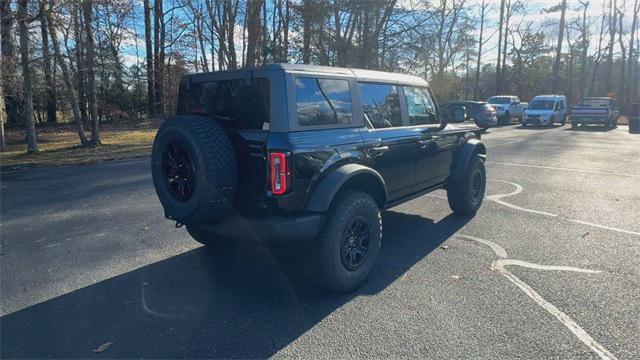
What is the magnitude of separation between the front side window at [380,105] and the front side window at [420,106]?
29 centimetres

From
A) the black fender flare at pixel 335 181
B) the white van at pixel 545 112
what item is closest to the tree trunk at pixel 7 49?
the black fender flare at pixel 335 181

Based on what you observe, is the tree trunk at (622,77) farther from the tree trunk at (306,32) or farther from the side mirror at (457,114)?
the side mirror at (457,114)

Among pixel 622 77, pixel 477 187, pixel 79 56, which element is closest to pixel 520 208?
pixel 477 187

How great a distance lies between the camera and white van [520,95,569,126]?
2539 centimetres

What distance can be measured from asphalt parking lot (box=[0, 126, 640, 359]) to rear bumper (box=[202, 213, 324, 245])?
60 cm

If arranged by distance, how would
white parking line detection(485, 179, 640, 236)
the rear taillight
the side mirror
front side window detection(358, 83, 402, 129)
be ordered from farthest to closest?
the side mirror, white parking line detection(485, 179, 640, 236), front side window detection(358, 83, 402, 129), the rear taillight

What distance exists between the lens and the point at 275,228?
331 centimetres

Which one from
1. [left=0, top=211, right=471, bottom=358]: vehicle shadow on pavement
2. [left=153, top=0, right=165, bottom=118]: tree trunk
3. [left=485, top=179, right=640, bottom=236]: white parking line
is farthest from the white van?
[left=0, top=211, right=471, bottom=358]: vehicle shadow on pavement

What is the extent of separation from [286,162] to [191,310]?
144 cm

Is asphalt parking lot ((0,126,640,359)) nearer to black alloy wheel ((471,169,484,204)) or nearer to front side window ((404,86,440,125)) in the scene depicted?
black alloy wheel ((471,169,484,204))

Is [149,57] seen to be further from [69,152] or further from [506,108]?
[506,108]

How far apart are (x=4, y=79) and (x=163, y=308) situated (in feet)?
44.2

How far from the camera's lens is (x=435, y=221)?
6039 millimetres

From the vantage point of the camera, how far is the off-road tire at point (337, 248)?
11.8 feet
